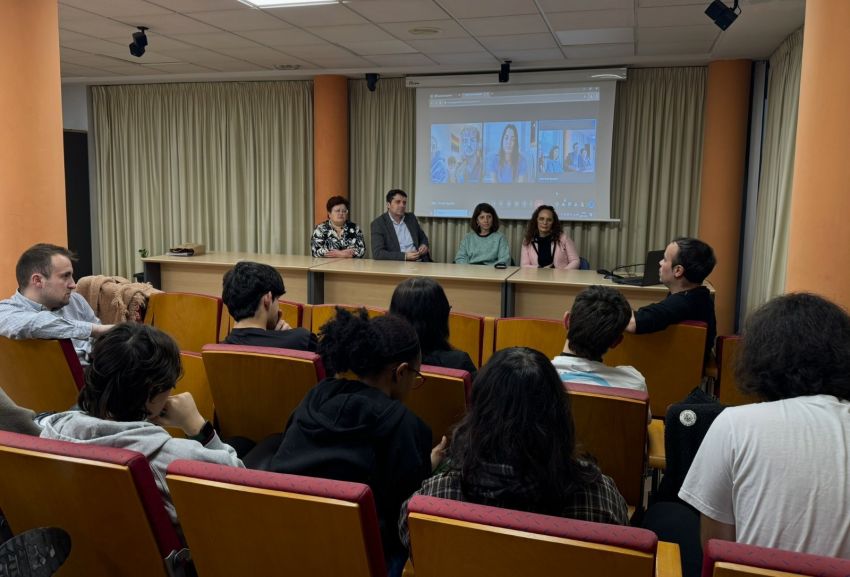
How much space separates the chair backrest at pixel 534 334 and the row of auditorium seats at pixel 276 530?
1.76m

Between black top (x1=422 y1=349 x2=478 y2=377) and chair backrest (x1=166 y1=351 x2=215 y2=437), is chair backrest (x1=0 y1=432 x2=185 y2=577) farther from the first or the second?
black top (x1=422 y1=349 x2=478 y2=377)

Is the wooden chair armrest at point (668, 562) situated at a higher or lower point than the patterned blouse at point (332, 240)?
lower

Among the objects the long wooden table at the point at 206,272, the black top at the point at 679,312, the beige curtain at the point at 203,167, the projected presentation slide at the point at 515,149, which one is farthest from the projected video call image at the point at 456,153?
the black top at the point at 679,312

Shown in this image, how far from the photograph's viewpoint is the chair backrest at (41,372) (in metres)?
2.45

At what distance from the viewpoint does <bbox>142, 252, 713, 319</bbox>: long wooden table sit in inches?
183

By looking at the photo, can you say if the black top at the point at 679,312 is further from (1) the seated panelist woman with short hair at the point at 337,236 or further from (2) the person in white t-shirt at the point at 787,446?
(1) the seated panelist woman with short hair at the point at 337,236

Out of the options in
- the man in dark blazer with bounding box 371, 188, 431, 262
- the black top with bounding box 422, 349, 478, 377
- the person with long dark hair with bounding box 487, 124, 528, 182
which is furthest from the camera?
the person with long dark hair with bounding box 487, 124, 528, 182

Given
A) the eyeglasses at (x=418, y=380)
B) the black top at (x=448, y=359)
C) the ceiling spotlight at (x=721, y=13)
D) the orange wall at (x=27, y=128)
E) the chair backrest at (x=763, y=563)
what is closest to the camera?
the chair backrest at (x=763, y=563)

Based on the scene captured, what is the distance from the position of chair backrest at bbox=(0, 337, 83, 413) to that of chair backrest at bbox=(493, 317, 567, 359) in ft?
5.99

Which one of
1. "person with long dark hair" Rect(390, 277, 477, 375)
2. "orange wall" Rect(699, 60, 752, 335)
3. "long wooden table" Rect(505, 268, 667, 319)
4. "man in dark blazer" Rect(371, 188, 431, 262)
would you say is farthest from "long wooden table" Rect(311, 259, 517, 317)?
"orange wall" Rect(699, 60, 752, 335)

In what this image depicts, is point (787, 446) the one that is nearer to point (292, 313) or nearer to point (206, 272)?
point (292, 313)

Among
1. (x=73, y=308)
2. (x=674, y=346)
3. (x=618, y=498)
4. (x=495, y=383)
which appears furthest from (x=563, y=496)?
(x=73, y=308)

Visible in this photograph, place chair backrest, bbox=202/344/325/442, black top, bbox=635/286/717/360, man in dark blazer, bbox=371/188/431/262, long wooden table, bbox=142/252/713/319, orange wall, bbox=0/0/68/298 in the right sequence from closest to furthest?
1. chair backrest, bbox=202/344/325/442
2. black top, bbox=635/286/717/360
3. orange wall, bbox=0/0/68/298
4. long wooden table, bbox=142/252/713/319
5. man in dark blazer, bbox=371/188/431/262

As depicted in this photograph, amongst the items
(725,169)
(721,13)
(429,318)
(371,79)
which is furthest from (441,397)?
(371,79)
